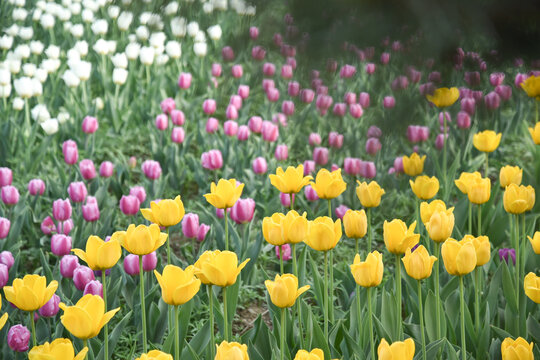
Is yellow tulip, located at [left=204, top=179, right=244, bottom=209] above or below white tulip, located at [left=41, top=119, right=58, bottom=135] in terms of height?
above

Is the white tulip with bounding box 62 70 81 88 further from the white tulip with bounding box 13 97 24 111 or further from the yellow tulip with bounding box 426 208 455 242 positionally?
the yellow tulip with bounding box 426 208 455 242

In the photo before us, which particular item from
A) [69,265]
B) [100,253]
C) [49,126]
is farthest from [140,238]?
[49,126]

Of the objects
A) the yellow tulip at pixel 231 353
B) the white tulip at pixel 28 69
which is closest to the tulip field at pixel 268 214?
the yellow tulip at pixel 231 353

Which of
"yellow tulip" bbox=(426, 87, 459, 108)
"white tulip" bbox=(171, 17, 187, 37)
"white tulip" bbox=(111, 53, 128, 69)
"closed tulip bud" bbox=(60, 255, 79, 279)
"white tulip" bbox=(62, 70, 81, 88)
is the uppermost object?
"white tulip" bbox=(171, 17, 187, 37)

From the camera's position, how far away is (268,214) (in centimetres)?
292

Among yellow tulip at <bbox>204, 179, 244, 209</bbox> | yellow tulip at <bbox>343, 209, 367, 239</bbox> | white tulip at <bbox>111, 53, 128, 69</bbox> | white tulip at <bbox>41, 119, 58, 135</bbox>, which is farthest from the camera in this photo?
white tulip at <bbox>111, 53, 128, 69</bbox>

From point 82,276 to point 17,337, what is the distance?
244 millimetres

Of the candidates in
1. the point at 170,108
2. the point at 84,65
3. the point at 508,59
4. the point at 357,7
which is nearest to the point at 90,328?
the point at 357,7

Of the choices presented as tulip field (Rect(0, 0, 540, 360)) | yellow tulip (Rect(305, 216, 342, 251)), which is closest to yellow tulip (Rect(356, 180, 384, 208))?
tulip field (Rect(0, 0, 540, 360))

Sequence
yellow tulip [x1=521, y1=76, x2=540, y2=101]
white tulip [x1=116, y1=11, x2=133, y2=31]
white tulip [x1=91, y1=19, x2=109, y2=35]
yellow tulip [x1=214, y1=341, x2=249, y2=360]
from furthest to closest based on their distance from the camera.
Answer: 1. white tulip [x1=91, y1=19, x2=109, y2=35]
2. yellow tulip [x1=521, y1=76, x2=540, y2=101]
3. white tulip [x1=116, y1=11, x2=133, y2=31]
4. yellow tulip [x1=214, y1=341, x2=249, y2=360]

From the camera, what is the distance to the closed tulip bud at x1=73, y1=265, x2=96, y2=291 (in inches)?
77.9

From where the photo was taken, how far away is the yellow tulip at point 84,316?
1334 millimetres

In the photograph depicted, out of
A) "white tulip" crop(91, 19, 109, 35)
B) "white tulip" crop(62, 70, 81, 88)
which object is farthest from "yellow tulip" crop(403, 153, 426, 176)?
"white tulip" crop(91, 19, 109, 35)

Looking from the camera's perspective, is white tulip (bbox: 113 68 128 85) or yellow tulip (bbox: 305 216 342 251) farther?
white tulip (bbox: 113 68 128 85)
